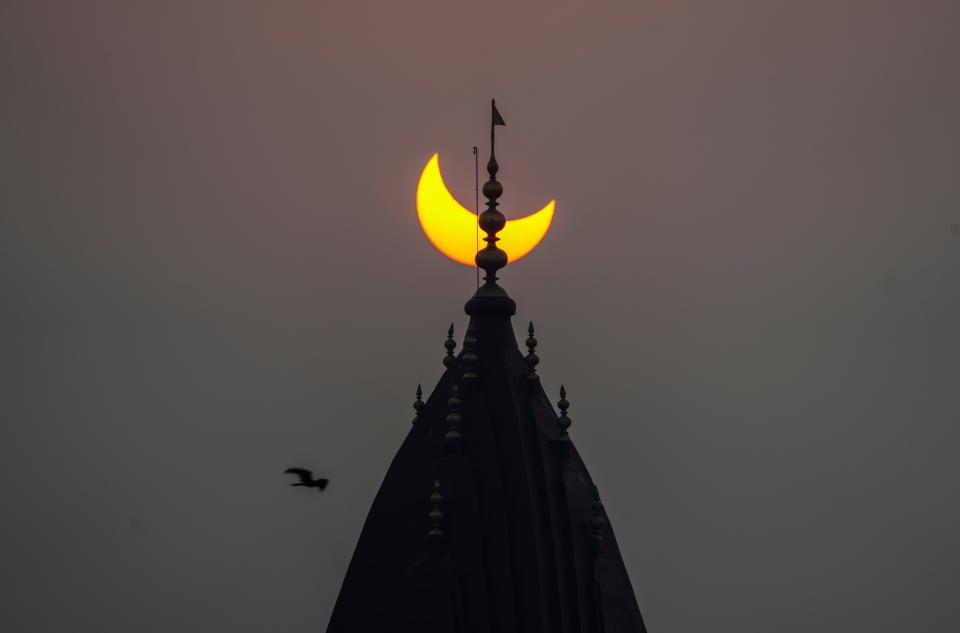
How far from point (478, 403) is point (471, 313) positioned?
521mm

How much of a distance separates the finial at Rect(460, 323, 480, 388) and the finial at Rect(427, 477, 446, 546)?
0.60 m

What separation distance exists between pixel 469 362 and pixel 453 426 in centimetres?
38

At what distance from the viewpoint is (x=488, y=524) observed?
4051mm

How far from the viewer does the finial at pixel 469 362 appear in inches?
172

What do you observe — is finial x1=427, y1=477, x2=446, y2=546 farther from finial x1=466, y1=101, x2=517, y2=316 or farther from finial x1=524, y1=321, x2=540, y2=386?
finial x1=466, y1=101, x2=517, y2=316

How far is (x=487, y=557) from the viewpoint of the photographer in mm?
3994

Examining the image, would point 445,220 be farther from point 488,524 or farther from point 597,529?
point 597,529

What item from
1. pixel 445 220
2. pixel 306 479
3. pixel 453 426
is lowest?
pixel 453 426

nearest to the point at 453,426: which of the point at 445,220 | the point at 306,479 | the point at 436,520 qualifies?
the point at 436,520

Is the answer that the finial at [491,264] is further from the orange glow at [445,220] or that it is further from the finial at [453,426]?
the finial at [453,426]

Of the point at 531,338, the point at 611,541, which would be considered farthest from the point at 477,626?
the point at 531,338

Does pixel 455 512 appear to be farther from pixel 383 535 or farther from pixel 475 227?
pixel 475 227

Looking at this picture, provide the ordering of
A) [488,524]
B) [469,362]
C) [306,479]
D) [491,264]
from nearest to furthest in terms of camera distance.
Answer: [488,524], [469,362], [491,264], [306,479]

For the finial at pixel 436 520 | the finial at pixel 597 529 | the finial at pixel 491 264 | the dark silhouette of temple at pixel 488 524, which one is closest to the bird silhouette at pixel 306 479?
the dark silhouette of temple at pixel 488 524
